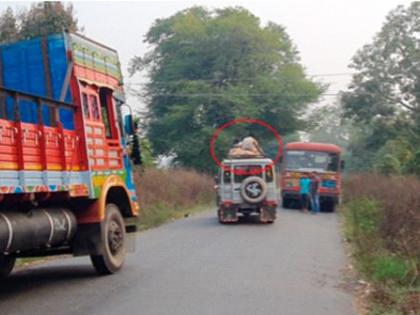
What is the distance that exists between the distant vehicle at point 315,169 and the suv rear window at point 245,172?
819 centimetres

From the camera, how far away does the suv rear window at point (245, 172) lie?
21073 millimetres

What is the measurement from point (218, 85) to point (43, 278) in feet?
111

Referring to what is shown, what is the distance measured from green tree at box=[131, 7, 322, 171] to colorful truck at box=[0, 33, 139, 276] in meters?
30.1

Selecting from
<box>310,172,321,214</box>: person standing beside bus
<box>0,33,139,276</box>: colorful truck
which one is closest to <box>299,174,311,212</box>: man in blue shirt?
<box>310,172,321,214</box>: person standing beside bus

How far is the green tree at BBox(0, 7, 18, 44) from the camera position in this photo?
71.3 ft

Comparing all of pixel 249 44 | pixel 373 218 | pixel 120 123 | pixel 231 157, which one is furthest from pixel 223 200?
pixel 249 44

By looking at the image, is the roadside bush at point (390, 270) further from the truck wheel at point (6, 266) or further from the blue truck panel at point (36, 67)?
the truck wheel at point (6, 266)

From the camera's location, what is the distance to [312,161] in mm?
29688

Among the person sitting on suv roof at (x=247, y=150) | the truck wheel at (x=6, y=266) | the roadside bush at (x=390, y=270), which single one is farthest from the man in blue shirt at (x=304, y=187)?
the truck wheel at (x=6, y=266)

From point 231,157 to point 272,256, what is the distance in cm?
923

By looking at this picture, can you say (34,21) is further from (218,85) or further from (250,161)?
(218,85)

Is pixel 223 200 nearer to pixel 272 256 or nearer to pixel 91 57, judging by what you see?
pixel 272 256

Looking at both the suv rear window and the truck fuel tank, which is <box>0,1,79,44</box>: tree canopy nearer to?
the suv rear window

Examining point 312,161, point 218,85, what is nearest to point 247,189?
point 312,161
